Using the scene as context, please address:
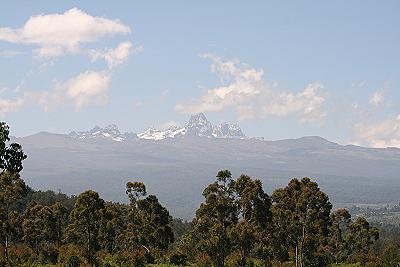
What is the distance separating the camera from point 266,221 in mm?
48906

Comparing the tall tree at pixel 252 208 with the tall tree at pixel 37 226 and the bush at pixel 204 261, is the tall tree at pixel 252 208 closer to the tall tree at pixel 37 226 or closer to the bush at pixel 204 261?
the bush at pixel 204 261

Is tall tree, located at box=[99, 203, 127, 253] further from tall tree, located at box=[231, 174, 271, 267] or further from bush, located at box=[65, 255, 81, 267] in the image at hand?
tall tree, located at box=[231, 174, 271, 267]

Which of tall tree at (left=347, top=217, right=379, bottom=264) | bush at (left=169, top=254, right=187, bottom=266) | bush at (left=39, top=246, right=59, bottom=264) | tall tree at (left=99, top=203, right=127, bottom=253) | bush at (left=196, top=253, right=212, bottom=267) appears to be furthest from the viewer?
tall tree at (left=347, top=217, right=379, bottom=264)

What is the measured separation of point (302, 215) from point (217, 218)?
29.6 feet

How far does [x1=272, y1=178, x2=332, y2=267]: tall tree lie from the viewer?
5306cm

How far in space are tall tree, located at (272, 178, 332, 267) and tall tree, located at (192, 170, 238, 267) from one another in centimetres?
578

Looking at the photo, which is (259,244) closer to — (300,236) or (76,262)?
(300,236)

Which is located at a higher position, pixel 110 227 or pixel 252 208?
pixel 252 208

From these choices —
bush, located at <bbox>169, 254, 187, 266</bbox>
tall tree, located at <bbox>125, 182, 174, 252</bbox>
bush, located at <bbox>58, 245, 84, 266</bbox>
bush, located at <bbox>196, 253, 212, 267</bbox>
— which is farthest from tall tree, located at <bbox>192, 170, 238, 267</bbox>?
bush, located at <bbox>58, 245, 84, 266</bbox>

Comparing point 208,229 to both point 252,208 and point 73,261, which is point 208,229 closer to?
point 252,208

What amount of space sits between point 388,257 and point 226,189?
55.2ft

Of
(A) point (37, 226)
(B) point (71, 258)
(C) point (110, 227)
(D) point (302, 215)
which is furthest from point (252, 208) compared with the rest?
(A) point (37, 226)

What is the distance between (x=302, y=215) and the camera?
175ft

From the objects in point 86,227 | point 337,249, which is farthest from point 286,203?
point 337,249
